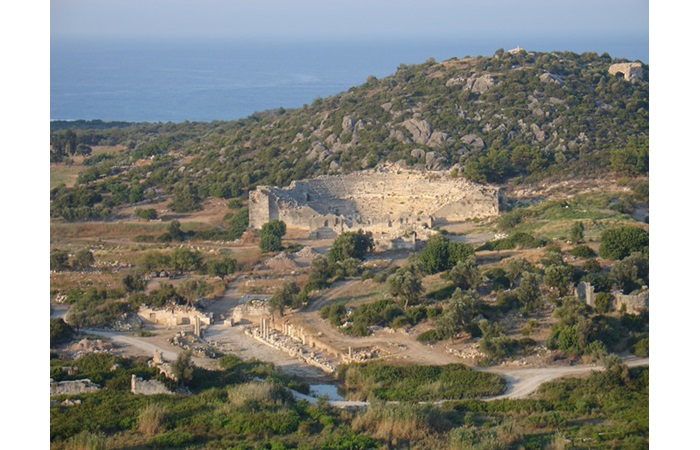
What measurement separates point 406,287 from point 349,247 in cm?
567

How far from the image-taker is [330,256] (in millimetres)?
25547

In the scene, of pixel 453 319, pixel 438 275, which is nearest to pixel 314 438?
pixel 453 319

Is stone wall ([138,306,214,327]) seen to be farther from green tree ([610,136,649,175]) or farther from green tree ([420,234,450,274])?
green tree ([610,136,649,175])

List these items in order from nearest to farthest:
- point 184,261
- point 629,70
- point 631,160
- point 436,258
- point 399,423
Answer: point 399,423 → point 436,258 → point 184,261 → point 631,160 → point 629,70

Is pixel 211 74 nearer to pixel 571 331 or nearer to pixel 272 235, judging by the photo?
pixel 272 235

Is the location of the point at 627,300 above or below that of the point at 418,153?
below

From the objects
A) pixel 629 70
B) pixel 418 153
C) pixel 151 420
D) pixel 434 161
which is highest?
pixel 629 70

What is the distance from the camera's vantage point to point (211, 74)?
126188 mm

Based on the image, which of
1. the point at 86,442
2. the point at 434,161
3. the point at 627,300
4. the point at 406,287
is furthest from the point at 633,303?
A: the point at 434,161

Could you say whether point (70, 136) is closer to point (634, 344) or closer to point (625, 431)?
point (634, 344)

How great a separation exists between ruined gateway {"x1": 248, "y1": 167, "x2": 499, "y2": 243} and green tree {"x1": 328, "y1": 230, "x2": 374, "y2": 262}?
7.30 ft

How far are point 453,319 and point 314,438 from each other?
21.6ft

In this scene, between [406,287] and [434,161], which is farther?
[434,161]

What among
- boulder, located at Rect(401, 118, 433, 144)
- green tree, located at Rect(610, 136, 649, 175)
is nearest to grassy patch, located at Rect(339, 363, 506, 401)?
green tree, located at Rect(610, 136, 649, 175)
